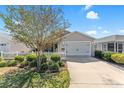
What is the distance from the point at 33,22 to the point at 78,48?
1148 cm

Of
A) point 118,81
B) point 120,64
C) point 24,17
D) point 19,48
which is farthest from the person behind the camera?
point 19,48

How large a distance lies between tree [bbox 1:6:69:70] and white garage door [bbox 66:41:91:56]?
32.3ft

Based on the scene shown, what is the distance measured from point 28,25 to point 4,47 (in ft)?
43.0

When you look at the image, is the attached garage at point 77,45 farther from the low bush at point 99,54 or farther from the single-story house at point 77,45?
the low bush at point 99,54

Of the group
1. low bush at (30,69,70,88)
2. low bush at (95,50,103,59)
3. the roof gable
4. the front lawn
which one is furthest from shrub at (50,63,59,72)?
the roof gable

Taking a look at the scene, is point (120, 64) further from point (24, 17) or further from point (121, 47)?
point (24, 17)

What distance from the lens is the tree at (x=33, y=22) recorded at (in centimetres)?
1197

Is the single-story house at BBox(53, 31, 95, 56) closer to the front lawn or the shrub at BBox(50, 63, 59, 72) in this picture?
the shrub at BBox(50, 63, 59, 72)

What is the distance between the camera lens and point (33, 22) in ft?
39.7

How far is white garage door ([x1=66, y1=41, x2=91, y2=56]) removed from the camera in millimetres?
22625

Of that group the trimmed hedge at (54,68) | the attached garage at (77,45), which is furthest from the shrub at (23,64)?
the attached garage at (77,45)

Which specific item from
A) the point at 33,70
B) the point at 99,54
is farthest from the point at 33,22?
the point at 99,54

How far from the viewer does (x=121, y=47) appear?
21.4 meters
